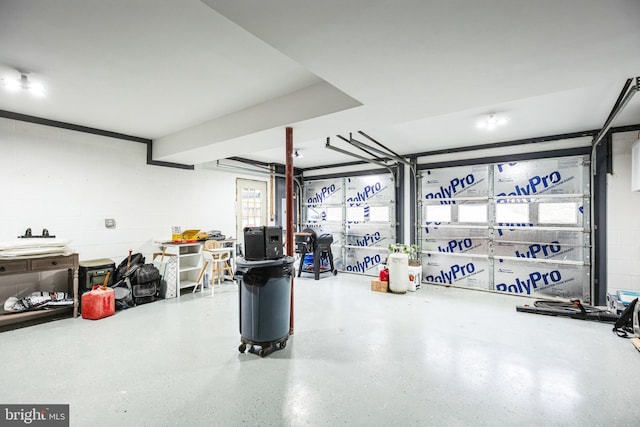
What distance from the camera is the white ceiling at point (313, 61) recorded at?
1.58 meters

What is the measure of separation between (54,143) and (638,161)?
8.02 meters

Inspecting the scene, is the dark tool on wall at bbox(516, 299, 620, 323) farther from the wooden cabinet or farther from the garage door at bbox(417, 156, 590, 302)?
the wooden cabinet

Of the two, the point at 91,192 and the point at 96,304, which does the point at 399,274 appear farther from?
the point at 91,192

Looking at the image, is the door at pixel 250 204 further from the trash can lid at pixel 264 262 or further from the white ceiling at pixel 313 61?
the trash can lid at pixel 264 262

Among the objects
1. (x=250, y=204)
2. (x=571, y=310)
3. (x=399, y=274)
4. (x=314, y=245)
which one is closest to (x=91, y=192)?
(x=250, y=204)

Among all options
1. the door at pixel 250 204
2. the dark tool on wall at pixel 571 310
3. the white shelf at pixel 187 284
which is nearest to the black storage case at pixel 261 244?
the white shelf at pixel 187 284

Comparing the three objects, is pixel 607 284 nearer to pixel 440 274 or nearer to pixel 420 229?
pixel 440 274

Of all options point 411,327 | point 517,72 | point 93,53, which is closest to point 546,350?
point 411,327

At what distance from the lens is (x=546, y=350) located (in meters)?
2.94

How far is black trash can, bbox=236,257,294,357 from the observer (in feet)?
9.10

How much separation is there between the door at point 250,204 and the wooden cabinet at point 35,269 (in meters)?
3.21

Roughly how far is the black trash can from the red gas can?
2.27m

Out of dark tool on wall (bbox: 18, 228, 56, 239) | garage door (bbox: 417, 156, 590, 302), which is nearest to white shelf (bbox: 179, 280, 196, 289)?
dark tool on wall (bbox: 18, 228, 56, 239)

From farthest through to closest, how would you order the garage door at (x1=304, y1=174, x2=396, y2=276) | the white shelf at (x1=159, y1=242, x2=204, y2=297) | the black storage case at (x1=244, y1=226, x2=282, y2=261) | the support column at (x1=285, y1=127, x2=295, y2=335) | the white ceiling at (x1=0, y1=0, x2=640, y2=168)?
1. the garage door at (x1=304, y1=174, x2=396, y2=276)
2. the white shelf at (x1=159, y1=242, x2=204, y2=297)
3. the support column at (x1=285, y1=127, x2=295, y2=335)
4. the black storage case at (x1=244, y1=226, x2=282, y2=261)
5. the white ceiling at (x1=0, y1=0, x2=640, y2=168)
